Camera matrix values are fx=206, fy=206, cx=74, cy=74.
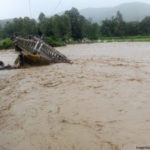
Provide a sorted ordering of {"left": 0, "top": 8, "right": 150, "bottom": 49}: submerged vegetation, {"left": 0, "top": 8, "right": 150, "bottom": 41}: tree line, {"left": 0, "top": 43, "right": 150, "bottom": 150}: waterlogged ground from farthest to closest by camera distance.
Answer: {"left": 0, "top": 8, "right": 150, "bottom": 41}: tree line → {"left": 0, "top": 8, "right": 150, "bottom": 49}: submerged vegetation → {"left": 0, "top": 43, "right": 150, "bottom": 150}: waterlogged ground

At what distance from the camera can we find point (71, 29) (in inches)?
2372

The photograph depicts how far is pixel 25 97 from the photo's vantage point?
598 centimetres

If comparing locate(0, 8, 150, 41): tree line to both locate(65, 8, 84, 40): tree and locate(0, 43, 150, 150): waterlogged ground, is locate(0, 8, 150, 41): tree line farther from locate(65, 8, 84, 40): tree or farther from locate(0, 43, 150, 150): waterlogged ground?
locate(0, 43, 150, 150): waterlogged ground

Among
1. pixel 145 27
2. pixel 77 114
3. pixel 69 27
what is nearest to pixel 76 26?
pixel 69 27

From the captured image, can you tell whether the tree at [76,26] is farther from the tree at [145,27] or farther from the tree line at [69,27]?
the tree at [145,27]

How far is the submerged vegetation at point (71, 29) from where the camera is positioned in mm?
47169

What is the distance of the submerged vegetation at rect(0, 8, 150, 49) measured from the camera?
47169 mm

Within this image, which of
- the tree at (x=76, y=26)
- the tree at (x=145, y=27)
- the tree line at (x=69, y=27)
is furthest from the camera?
the tree at (x=145, y=27)

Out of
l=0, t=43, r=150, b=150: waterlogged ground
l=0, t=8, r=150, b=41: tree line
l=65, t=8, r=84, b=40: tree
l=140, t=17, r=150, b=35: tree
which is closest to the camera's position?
l=0, t=43, r=150, b=150: waterlogged ground

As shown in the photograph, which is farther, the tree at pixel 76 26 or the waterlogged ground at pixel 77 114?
the tree at pixel 76 26

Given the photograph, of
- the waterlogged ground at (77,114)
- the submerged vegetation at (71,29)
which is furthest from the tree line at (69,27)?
the waterlogged ground at (77,114)

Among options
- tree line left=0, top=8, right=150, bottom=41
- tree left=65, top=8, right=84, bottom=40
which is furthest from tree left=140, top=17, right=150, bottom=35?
tree left=65, top=8, right=84, bottom=40

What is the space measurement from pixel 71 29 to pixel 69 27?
1009 cm

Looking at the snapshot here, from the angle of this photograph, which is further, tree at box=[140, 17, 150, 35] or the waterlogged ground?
tree at box=[140, 17, 150, 35]
